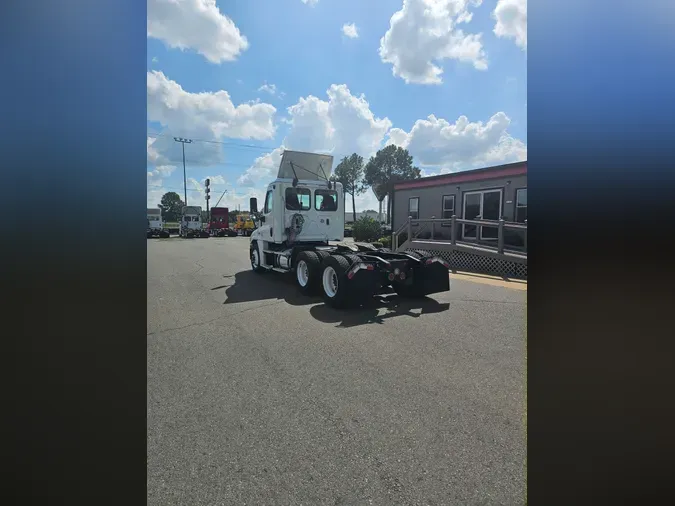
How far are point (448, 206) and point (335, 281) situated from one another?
10821mm

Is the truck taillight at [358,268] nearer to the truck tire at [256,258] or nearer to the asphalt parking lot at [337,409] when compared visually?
the asphalt parking lot at [337,409]

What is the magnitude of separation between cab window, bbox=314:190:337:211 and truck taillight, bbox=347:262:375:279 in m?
3.57

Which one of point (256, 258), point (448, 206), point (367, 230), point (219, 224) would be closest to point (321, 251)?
point (256, 258)

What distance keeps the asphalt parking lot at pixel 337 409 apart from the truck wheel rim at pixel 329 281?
1.18 meters

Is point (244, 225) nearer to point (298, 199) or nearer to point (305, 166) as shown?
point (305, 166)

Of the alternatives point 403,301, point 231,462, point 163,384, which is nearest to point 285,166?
point 403,301

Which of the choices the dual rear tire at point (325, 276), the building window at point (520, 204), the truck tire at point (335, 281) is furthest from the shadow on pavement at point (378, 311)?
the building window at point (520, 204)

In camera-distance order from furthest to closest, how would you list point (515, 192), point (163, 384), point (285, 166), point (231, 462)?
point (515, 192) < point (285, 166) < point (163, 384) < point (231, 462)

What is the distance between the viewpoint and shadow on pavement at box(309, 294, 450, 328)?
571 centimetres

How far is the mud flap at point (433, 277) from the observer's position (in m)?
7.12
